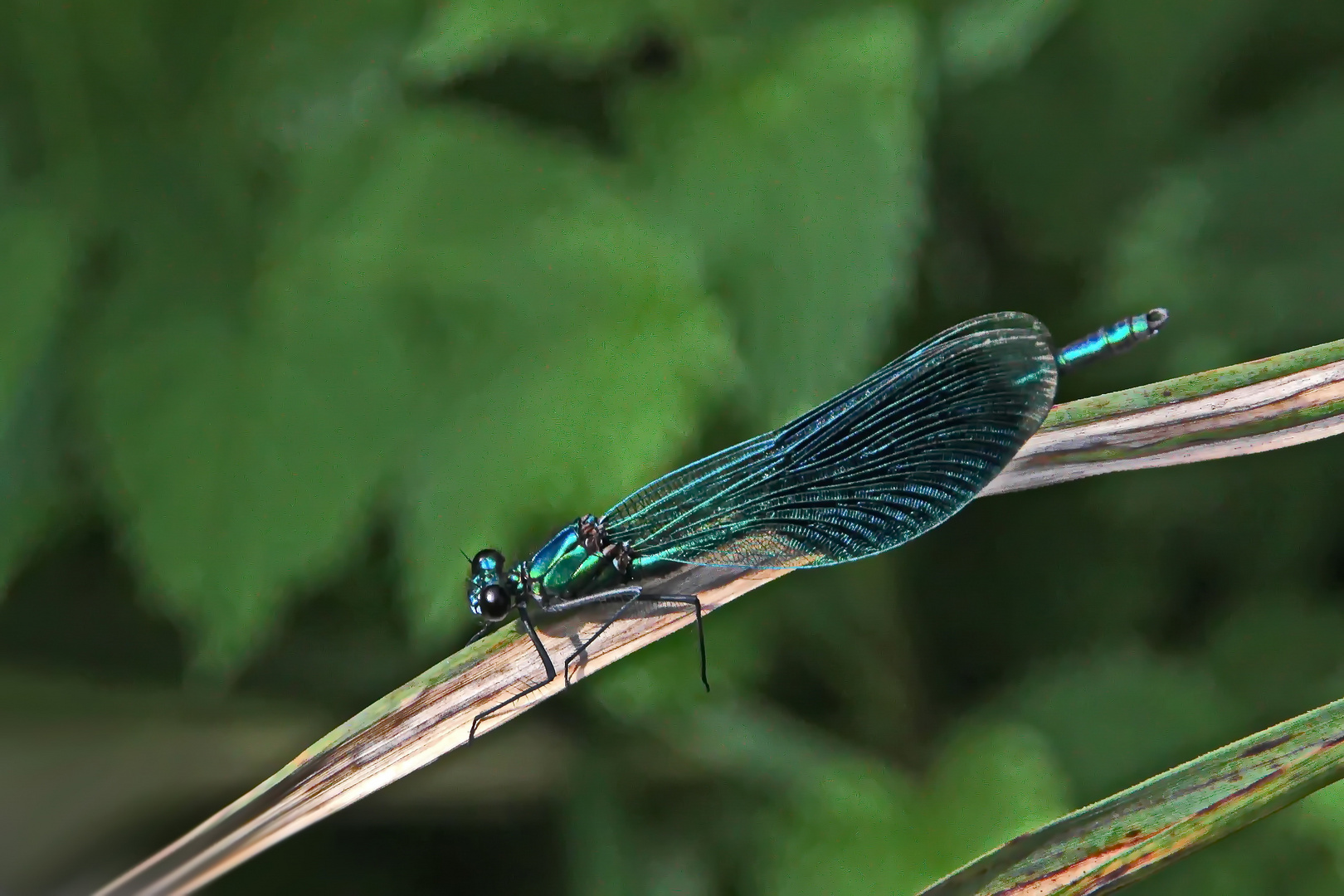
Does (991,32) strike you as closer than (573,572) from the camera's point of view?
No

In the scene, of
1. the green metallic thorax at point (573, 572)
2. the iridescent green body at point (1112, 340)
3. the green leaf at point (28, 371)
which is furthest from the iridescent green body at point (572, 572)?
the green leaf at point (28, 371)

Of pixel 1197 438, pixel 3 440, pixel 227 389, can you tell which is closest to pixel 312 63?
pixel 227 389

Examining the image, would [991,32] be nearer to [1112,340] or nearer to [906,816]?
[1112,340]

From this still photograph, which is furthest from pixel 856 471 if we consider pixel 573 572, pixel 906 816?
pixel 906 816

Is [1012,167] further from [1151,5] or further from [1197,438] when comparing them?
[1197,438]

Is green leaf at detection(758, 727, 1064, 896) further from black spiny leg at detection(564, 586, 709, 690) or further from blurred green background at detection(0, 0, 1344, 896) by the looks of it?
black spiny leg at detection(564, 586, 709, 690)

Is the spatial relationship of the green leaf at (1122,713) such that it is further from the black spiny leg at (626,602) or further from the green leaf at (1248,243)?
the black spiny leg at (626,602)
